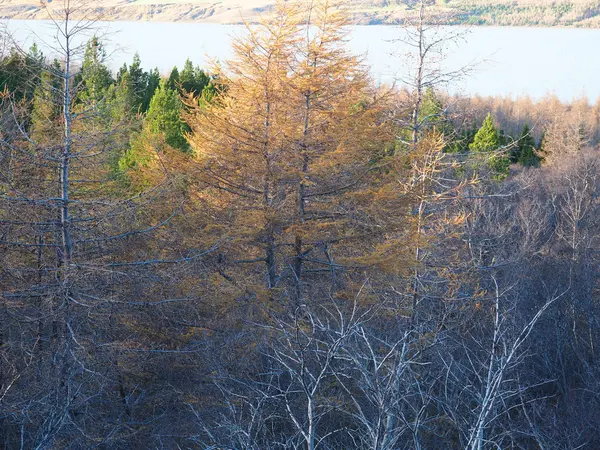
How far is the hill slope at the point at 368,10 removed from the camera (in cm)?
957

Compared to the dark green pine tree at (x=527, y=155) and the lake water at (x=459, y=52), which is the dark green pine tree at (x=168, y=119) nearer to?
the lake water at (x=459, y=52)

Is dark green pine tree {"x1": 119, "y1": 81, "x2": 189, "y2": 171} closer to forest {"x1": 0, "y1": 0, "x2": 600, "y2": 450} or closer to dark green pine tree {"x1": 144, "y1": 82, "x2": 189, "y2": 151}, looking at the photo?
dark green pine tree {"x1": 144, "y1": 82, "x2": 189, "y2": 151}

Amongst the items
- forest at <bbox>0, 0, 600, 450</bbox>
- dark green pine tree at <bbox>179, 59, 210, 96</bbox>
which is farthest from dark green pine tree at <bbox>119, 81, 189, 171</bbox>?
dark green pine tree at <bbox>179, 59, 210, 96</bbox>

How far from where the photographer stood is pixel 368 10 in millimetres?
13648

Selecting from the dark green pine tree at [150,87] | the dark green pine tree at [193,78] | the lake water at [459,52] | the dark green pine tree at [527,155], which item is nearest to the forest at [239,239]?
the lake water at [459,52]

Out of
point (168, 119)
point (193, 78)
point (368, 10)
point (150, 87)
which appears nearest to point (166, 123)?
point (168, 119)

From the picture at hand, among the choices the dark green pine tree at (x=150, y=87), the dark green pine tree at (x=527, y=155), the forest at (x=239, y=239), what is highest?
the dark green pine tree at (x=150, y=87)

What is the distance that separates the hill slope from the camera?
9574mm

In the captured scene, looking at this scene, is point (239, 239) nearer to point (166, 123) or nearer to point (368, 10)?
point (368, 10)

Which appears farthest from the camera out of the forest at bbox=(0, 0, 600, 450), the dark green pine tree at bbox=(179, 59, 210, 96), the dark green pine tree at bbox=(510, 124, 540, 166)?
the dark green pine tree at bbox=(510, 124, 540, 166)

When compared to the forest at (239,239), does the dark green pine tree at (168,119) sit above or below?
above

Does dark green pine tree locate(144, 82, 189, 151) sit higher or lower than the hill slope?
lower

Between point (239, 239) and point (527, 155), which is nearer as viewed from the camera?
point (239, 239)

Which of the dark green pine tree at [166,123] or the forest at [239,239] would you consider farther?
the dark green pine tree at [166,123]
